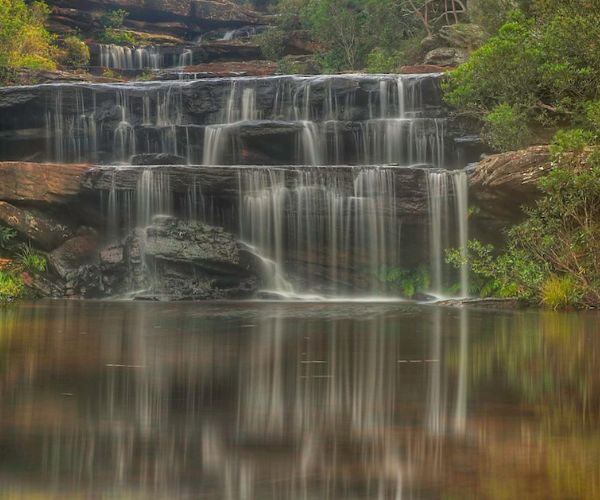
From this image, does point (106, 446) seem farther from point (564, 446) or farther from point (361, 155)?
point (361, 155)

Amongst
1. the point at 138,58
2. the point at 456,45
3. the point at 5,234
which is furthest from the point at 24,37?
the point at 5,234

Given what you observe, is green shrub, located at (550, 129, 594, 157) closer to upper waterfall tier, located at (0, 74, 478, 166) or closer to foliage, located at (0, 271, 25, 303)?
Answer: upper waterfall tier, located at (0, 74, 478, 166)

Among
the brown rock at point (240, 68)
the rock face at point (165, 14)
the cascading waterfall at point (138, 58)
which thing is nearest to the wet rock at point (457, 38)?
the brown rock at point (240, 68)

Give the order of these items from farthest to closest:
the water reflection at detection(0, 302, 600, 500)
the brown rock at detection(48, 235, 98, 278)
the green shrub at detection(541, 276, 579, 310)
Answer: the brown rock at detection(48, 235, 98, 278) < the green shrub at detection(541, 276, 579, 310) < the water reflection at detection(0, 302, 600, 500)

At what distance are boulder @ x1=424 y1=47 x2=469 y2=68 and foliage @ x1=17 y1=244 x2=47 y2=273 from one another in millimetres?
20518

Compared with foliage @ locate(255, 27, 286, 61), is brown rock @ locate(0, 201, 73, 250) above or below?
below

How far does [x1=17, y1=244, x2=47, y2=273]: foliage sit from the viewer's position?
21641 mm

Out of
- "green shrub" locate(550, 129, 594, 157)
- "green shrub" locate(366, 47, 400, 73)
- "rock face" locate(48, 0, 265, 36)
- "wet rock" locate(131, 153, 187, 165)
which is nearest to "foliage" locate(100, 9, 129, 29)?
"rock face" locate(48, 0, 265, 36)

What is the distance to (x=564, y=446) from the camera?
13.4ft

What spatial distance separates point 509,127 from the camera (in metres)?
21.8

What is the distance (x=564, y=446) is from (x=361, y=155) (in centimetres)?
2255

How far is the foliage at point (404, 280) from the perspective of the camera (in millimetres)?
21531

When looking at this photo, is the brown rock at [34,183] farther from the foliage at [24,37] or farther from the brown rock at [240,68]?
the brown rock at [240,68]

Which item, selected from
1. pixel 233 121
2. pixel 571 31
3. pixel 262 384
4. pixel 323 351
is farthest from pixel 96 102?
pixel 262 384
